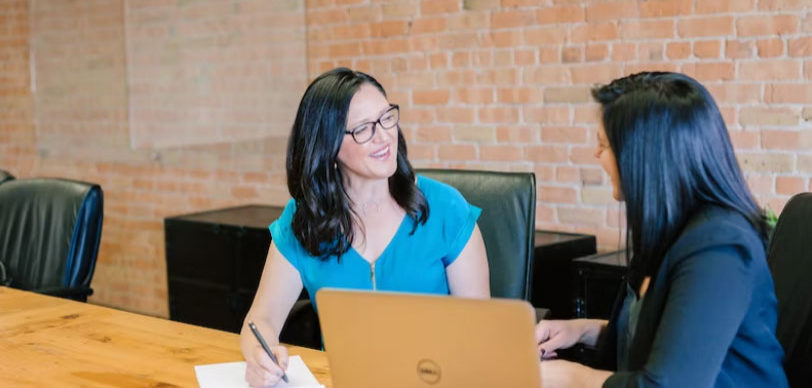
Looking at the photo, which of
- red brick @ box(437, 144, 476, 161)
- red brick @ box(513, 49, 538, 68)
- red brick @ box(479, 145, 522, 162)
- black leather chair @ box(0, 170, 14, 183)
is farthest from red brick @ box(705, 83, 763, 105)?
black leather chair @ box(0, 170, 14, 183)

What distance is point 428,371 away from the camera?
1396mm

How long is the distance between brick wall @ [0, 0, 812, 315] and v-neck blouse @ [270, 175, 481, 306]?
106 cm

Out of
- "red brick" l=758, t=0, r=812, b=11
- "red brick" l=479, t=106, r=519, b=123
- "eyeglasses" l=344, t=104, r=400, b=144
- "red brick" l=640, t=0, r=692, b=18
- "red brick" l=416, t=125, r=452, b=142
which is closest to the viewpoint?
"eyeglasses" l=344, t=104, r=400, b=144

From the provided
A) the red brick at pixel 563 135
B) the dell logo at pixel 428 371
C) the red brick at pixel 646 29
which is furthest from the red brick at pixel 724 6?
the dell logo at pixel 428 371

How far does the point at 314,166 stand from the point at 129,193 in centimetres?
337

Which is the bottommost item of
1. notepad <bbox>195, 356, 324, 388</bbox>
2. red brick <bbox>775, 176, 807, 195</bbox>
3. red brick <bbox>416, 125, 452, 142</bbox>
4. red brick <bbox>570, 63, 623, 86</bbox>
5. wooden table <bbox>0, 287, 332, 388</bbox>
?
wooden table <bbox>0, 287, 332, 388</bbox>

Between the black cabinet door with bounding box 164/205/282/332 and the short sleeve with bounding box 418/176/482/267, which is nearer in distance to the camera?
the short sleeve with bounding box 418/176/482/267

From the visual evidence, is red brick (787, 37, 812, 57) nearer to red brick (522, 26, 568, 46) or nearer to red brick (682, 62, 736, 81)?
red brick (682, 62, 736, 81)

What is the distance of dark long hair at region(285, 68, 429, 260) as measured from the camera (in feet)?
7.24

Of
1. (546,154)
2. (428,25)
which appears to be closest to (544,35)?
(546,154)

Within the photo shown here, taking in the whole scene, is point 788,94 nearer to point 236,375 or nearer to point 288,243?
point 288,243

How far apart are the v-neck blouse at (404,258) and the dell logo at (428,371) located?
0.87 metres

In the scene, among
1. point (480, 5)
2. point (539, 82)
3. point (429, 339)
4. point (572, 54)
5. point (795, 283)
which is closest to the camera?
point (429, 339)

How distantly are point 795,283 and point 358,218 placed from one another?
99cm
